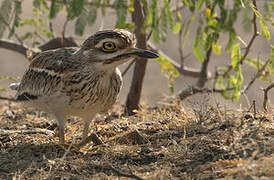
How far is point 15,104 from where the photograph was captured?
6715 mm

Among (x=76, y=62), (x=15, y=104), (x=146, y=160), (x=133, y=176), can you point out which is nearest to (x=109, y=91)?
(x=76, y=62)

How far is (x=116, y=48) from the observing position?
13.7 feet

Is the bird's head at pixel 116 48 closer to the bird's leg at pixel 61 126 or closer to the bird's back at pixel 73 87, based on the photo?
the bird's back at pixel 73 87

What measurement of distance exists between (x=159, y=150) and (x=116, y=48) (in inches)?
33.9

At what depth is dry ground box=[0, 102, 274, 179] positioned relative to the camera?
11.6ft

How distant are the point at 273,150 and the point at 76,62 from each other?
5.66 ft

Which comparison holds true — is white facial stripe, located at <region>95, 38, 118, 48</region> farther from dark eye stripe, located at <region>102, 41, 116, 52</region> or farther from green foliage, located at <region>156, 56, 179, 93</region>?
green foliage, located at <region>156, 56, 179, 93</region>

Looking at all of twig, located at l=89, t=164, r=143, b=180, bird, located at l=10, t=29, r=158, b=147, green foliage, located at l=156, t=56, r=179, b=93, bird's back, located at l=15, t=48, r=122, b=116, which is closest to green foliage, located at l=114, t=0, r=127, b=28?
bird, located at l=10, t=29, r=158, b=147

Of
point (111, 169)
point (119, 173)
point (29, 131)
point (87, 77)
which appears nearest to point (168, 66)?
point (87, 77)

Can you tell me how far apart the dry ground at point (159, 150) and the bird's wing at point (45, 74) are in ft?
1.31

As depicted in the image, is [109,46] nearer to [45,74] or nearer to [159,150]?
[45,74]

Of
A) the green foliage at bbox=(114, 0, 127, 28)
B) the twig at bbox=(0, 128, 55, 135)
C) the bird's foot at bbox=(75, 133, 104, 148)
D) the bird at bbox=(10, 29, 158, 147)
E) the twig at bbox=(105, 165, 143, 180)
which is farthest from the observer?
the twig at bbox=(0, 128, 55, 135)

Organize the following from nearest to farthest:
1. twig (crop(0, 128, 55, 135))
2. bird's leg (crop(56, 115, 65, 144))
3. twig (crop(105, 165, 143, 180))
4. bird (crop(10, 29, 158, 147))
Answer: twig (crop(105, 165, 143, 180)), bird (crop(10, 29, 158, 147)), bird's leg (crop(56, 115, 65, 144)), twig (crop(0, 128, 55, 135))

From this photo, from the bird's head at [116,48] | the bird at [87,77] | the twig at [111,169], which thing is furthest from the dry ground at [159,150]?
the bird's head at [116,48]
